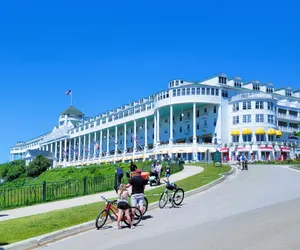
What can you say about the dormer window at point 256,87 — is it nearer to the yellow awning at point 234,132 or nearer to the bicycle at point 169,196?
the yellow awning at point 234,132

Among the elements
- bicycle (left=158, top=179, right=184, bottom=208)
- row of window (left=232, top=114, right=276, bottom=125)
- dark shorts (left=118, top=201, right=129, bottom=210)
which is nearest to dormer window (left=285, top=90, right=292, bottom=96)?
row of window (left=232, top=114, right=276, bottom=125)

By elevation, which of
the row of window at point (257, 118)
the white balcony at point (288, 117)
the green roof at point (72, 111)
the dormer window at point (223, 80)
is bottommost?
the row of window at point (257, 118)

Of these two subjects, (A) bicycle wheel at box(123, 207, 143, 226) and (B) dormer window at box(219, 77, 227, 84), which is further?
(B) dormer window at box(219, 77, 227, 84)

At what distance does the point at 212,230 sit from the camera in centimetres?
1062

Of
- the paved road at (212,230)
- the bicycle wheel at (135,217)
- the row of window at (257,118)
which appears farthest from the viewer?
the row of window at (257,118)

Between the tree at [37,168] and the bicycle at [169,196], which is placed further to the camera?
the tree at [37,168]

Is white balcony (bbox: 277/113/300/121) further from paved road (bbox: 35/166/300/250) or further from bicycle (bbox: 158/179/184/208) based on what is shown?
bicycle (bbox: 158/179/184/208)

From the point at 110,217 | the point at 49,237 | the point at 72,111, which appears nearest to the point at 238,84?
the point at 72,111

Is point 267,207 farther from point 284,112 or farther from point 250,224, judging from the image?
point 284,112

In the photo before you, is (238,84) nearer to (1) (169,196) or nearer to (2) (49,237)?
(1) (169,196)

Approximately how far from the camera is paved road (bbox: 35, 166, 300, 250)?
9062 mm

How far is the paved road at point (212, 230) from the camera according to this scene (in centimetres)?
906

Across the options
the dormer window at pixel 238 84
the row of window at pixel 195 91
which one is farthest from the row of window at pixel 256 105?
the dormer window at pixel 238 84

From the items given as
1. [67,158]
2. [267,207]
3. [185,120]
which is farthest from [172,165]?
[67,158]
